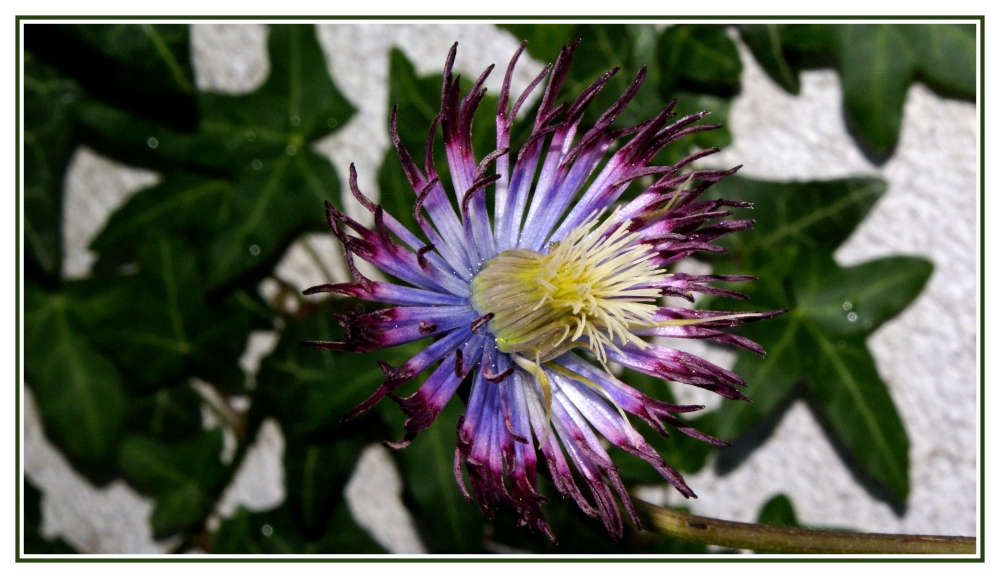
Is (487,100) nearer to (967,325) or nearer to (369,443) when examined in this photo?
(369,443)

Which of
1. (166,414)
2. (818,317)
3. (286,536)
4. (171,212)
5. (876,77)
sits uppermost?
(876,77)

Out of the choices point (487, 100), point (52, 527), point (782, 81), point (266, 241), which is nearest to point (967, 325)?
point (782, 81)

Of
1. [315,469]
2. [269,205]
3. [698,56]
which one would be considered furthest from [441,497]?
[698,56]

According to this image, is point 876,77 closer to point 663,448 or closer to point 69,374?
point 663,448

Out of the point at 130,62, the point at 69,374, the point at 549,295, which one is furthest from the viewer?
the point at 69,374

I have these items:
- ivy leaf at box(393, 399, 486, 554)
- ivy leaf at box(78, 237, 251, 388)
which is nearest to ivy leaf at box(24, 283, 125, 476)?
ivy leaf at box(78, 237, 251, 388)

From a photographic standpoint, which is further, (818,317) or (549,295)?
(818,317)
